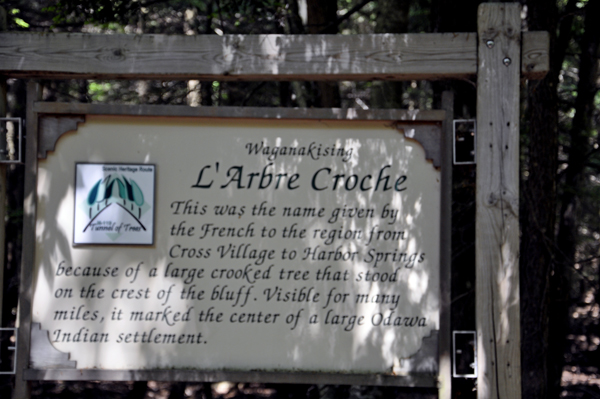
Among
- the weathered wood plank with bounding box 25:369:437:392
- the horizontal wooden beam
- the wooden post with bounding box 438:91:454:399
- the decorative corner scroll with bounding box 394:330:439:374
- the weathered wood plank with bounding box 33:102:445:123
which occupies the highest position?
the horizontal wooden beam

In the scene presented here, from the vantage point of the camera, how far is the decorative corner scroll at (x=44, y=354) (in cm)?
305

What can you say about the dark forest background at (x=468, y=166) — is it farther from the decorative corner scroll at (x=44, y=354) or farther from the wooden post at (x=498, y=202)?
the decorative corner scroll at (x=44, y=354)

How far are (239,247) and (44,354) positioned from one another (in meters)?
1.24

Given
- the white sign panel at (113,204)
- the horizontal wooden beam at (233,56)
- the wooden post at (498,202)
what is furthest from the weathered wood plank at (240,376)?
the horizontal wooden beam at (233,56)

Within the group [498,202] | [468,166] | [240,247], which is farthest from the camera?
[468,166]

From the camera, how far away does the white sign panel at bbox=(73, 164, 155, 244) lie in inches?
121

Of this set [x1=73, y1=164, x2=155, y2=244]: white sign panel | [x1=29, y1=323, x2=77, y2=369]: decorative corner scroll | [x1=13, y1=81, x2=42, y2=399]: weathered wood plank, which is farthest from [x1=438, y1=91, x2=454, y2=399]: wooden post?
[x1=13, y1=81, x2=42, y2=399]: weathered wood plank

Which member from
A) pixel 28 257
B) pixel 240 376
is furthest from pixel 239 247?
pixel 28 257

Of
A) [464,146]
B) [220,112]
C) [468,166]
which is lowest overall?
[468,166]

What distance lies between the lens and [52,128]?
3.14 meters

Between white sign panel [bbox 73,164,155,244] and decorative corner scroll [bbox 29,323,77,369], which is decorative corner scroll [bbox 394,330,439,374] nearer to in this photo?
white sign panel [bbox 73,164,155,244]

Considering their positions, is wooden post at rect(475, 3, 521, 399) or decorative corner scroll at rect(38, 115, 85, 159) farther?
decorative corner scroll at rect(38, 115, 85, 159)

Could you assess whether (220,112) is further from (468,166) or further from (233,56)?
(468,166)

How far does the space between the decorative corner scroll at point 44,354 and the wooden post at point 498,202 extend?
232cm
